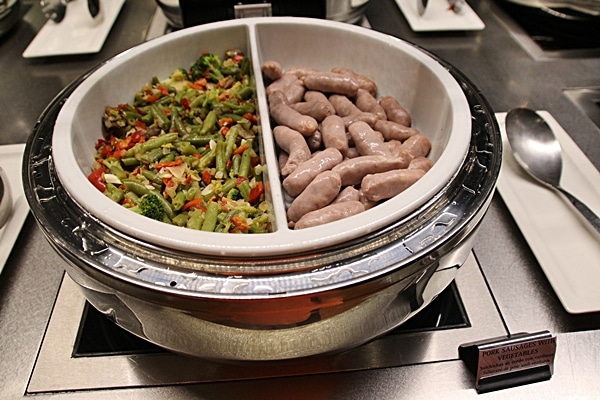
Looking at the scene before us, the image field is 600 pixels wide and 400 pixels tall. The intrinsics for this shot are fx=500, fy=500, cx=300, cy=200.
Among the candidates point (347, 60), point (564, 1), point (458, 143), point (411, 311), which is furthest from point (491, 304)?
point (564, 1)

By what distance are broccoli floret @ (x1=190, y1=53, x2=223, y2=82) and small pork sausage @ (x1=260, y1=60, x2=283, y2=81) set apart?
0.78 feet

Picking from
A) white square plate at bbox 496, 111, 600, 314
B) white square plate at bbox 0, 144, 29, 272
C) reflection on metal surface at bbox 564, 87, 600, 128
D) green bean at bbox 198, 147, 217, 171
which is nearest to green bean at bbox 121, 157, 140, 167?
green bean at bbox 198, 147, 217, 171

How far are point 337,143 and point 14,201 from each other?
3.99 ft

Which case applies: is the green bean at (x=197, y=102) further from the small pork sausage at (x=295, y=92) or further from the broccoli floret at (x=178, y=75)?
the small pork sausage at (x=295, y=92)

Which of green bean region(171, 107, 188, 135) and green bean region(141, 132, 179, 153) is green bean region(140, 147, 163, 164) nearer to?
green bean region(141, 132, 179, 153)

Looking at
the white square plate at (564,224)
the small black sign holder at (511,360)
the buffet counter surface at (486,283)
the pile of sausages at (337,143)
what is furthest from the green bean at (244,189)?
the white square plate at (564,224)

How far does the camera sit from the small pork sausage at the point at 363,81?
195 cm

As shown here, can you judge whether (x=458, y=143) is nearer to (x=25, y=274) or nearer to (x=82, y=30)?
(x=25, y=274)

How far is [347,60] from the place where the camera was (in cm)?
209

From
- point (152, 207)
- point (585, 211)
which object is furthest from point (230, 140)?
point (585, 211)

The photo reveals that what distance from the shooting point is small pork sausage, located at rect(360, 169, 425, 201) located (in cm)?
139

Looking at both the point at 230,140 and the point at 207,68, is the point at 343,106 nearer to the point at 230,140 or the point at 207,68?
the point at 230,140

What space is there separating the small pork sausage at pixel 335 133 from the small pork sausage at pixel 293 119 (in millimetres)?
38

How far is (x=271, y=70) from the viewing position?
1959 millimetres
